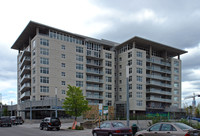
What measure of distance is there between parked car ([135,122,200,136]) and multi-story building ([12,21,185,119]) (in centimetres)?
4062

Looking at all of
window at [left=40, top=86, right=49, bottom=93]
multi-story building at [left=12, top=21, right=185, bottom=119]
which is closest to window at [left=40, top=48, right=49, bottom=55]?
multi-story building at [left=12, top=21, right=185, bottom=119]

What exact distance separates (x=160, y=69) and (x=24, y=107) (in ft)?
144

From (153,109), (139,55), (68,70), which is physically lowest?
(153,109)

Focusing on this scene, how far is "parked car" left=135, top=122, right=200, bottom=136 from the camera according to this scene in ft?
40.4

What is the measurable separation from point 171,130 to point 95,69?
190 feet

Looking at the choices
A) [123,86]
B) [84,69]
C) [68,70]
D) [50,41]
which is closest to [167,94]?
[123,86]

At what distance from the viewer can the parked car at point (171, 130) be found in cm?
1231

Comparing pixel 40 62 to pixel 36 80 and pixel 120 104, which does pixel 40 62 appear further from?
pixel 120 104

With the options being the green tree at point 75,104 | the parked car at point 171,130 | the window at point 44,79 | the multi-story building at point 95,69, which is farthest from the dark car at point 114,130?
the window at point 44,79

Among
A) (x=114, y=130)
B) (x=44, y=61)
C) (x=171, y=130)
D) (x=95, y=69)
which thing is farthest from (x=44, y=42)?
(x=171, y=130)

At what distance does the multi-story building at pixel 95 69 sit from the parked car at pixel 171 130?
40623mm

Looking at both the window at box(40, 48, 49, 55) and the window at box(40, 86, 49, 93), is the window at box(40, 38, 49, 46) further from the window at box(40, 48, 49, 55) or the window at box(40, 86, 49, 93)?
the window at box(40, 86, 49, 93)

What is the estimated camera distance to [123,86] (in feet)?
237

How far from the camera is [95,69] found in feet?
232
